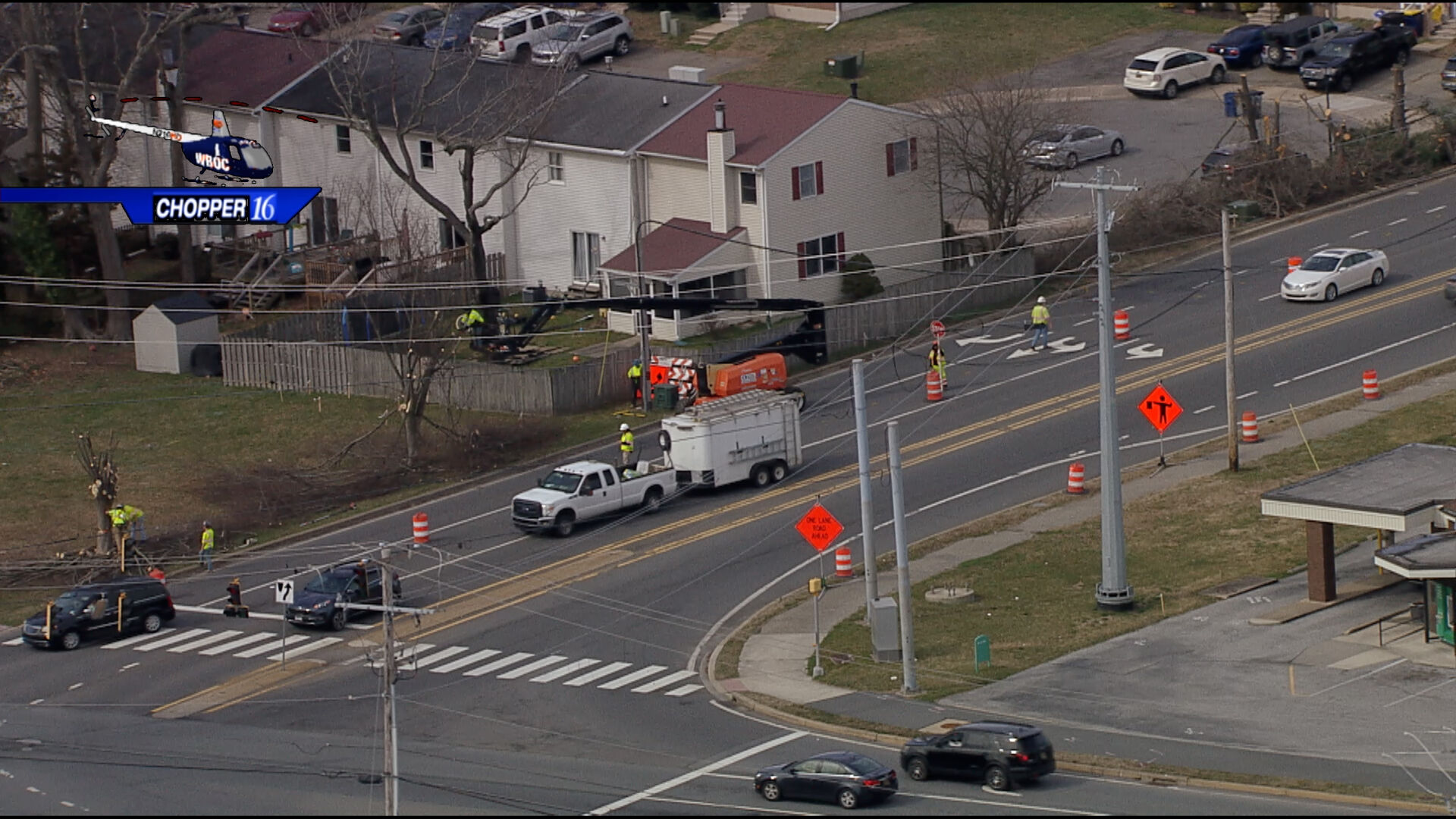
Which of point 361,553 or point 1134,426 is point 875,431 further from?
point 361,553

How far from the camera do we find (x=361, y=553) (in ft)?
171

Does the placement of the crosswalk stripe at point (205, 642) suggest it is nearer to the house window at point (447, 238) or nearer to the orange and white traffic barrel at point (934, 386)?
the orange and white traffic barrel at point (934, 386)

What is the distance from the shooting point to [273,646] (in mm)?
47438

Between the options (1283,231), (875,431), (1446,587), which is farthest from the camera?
(1283,231)

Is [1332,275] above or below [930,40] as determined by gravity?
below

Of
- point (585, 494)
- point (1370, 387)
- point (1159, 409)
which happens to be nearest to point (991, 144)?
point (1370, 387)

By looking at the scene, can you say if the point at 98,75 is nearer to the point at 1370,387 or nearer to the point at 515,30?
the point at 515,30

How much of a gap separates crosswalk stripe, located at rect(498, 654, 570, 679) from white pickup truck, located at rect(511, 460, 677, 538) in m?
7.62

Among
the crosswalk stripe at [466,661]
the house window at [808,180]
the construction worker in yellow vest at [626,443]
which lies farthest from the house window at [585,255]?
the crosswalk stripe at [466,661]

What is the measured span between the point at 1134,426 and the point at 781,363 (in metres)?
10.6

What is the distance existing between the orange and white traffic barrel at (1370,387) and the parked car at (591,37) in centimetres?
4558

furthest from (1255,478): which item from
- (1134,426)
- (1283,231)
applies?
(1283,231)

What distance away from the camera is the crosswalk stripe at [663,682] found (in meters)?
43.5

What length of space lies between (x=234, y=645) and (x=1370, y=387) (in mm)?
31442
